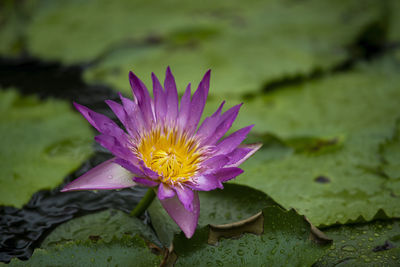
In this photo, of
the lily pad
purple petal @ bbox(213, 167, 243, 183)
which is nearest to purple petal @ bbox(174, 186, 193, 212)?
purple petal @ bbox(213, 167, 243, 183)

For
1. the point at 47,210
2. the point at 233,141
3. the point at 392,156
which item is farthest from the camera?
the point at 392,156

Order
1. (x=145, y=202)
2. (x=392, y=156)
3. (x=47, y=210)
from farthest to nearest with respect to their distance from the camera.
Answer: (x=392, y=156) → (x=47, y=210) → (x=145, y=202)

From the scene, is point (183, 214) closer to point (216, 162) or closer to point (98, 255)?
point (216, 162)

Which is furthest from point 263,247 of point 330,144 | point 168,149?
point 330,144

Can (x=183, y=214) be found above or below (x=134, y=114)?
below

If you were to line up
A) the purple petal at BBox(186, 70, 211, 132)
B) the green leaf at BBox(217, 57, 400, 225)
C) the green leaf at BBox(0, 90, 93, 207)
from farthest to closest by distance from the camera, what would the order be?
1. the green leaf at BBox(0, 90, 93, 207)
2. the green leaf at BBox(217, 57, 400, 225)
3. the purple petal at BBox(186, 70, 211, 132)

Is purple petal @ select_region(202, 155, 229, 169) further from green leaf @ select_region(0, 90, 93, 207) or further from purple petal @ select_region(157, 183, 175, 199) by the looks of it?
green leaf @ select_region(0, 90, 93, 207)

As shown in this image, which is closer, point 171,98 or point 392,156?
point 171,98
